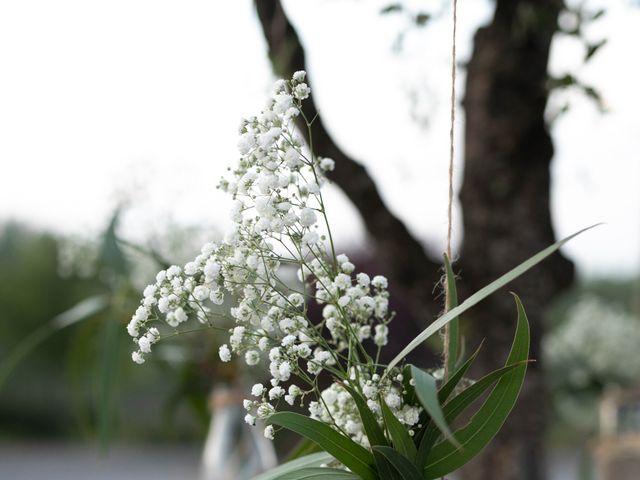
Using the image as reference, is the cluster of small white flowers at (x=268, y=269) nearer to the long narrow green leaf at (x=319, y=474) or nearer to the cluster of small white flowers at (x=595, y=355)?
the long narrow green leaf at (x=319, y=474)

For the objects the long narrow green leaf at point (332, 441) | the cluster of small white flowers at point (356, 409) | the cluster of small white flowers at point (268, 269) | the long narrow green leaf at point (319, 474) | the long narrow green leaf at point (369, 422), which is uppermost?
the cluster of small white flowers at point (268, 269)

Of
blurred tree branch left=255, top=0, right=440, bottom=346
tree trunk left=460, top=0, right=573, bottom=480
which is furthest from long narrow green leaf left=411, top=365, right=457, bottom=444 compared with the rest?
tree trunk left=460, top=0, right=573, bottom=480

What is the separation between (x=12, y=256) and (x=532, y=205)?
6.77 m

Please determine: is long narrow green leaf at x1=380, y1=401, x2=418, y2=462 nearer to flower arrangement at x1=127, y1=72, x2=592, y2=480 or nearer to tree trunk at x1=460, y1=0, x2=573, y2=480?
flower arrangement at x1=127, y1=72, x2=592, y2=480

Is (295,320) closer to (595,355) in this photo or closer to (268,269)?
(268,269)

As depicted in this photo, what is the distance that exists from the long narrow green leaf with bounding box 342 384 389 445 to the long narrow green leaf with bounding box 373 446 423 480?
3 cm

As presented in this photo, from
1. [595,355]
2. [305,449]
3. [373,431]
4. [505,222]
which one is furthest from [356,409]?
[595,355]

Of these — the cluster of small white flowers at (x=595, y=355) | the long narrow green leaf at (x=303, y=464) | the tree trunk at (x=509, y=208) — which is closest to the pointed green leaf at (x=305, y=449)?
the long narrow green leaf at (x=303, y=464)

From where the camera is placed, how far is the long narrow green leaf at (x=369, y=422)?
25.4 inches

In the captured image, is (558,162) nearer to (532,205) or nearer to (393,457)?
(532,205)

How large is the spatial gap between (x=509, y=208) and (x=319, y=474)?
→ 1418 mm

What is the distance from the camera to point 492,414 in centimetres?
64

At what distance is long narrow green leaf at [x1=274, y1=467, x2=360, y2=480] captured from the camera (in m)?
0.66

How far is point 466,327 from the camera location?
2.07 metres
